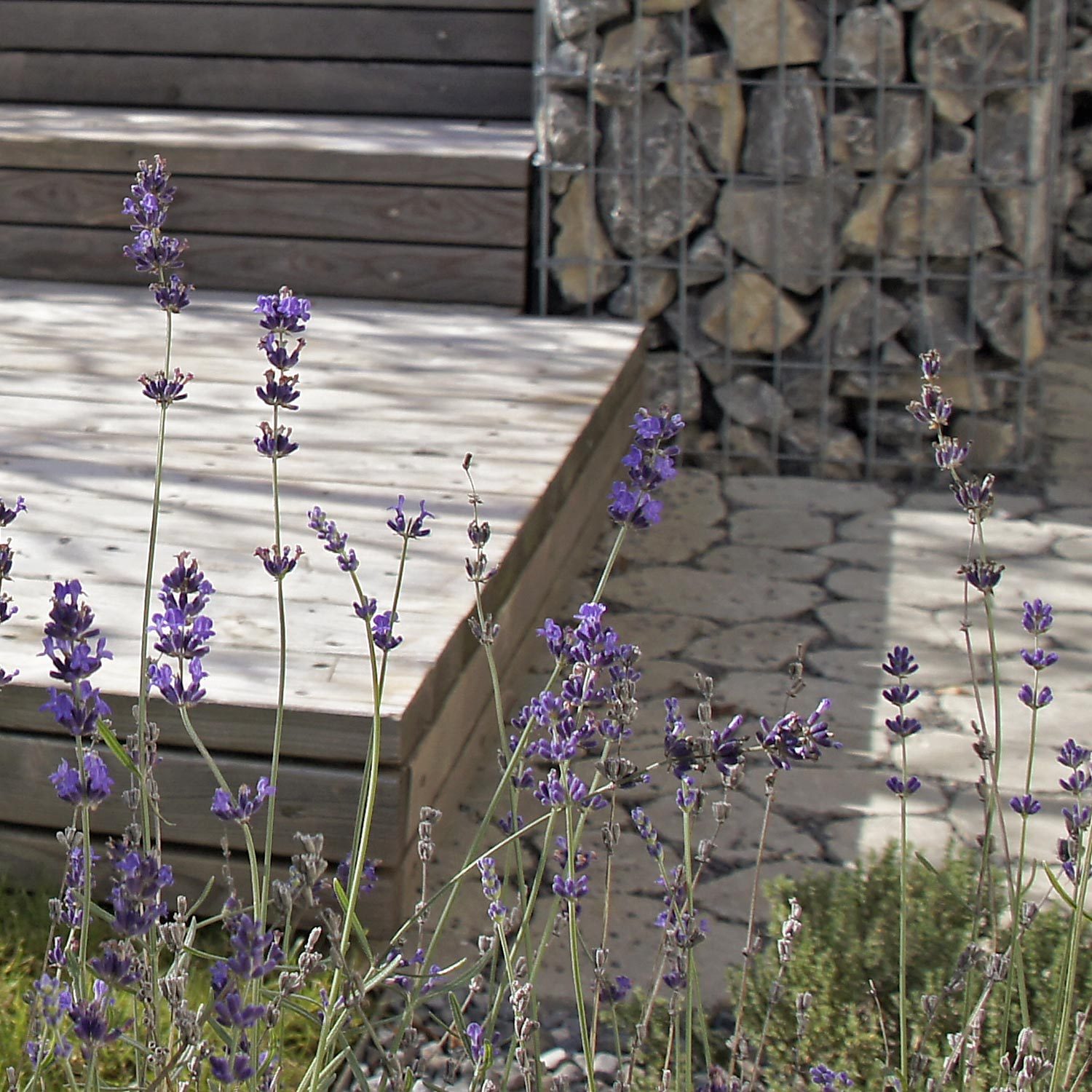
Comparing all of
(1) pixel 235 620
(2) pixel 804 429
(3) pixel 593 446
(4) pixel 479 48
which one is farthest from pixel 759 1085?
(4) pixel 479 48

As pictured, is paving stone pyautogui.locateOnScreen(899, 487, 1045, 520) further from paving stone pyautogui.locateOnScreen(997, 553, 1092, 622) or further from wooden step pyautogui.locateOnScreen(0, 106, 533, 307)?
wooden step pyautogui.locateOnScreen(0, 106, 533, 307)

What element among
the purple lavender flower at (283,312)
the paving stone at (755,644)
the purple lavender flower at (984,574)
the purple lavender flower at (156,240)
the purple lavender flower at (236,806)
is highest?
the purple lavender flower at (156,240)

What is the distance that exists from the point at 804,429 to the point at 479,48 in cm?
172

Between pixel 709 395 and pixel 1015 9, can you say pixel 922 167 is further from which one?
pixel 709 395

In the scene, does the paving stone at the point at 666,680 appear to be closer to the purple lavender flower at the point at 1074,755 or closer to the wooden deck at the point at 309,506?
the wooden deck at the point at 309,506

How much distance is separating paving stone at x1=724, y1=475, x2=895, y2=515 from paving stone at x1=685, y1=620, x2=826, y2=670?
0.77 metres

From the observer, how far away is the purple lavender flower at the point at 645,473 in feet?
4.40

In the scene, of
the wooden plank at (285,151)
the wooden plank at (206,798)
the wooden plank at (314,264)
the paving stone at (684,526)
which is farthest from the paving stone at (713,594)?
the wooden plank at (206,798)

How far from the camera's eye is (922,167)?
13.6 feet

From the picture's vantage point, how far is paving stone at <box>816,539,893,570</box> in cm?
384

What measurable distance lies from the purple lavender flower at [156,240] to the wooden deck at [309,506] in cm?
71

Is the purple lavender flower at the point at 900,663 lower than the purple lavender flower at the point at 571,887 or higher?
higher

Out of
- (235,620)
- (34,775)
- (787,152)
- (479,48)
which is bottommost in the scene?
(34,775)

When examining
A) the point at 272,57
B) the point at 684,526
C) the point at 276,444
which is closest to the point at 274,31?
the point at 272,57
